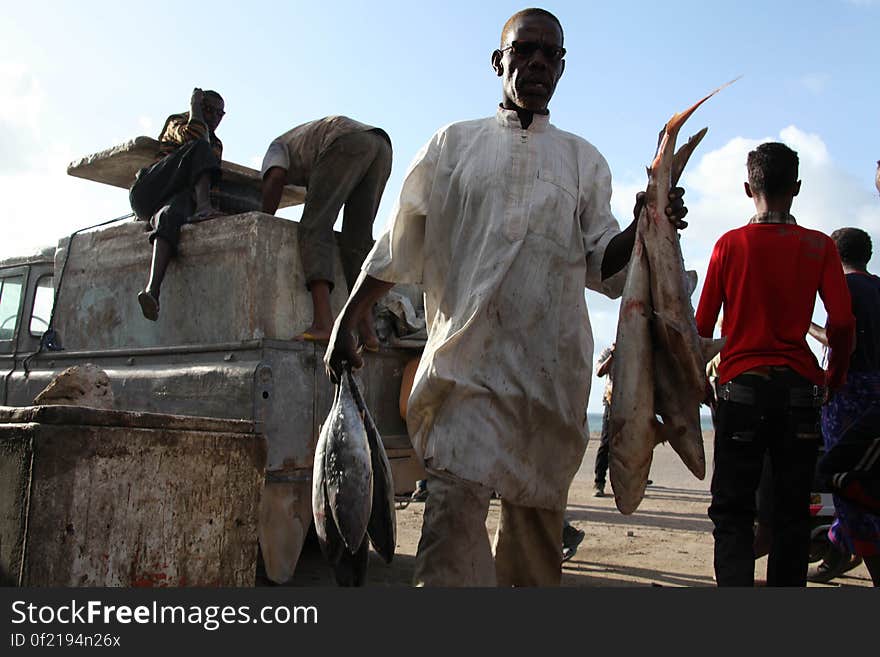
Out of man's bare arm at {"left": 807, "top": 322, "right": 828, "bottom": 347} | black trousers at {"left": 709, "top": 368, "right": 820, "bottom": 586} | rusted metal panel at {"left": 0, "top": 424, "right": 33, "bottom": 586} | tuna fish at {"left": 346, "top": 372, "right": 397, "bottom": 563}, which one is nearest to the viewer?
rusted metal panel at {"left": 0, "top": 424, "right": 33, "bottom": 586}

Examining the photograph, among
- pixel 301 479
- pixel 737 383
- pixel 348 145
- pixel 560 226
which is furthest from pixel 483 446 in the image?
pixel 348 145

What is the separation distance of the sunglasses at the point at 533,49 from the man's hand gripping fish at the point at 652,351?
1.43 feet

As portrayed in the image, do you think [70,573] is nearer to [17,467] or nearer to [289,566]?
[17,467]

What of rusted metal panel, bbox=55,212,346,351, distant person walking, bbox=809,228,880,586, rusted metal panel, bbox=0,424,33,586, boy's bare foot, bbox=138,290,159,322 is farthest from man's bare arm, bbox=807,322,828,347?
boy's bare foot, bbox=138,290,159,322

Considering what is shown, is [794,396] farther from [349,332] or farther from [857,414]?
[349,332]

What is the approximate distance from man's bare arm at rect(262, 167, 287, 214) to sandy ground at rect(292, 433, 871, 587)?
6.93 ft

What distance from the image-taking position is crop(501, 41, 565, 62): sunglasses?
2586 mm

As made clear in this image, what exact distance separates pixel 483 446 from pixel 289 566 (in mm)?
2257

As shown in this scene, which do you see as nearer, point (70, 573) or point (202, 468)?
point (70, 573)

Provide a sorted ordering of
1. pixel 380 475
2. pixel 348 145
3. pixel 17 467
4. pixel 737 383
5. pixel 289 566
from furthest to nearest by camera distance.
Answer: pixel 348 145 → pixel 289 566 → pixel 737 383 → pixel 380 475 → pixel 17 467

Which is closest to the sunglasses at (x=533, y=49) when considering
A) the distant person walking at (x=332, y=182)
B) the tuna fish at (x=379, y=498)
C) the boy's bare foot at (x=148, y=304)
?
the tuna fish at (x=379, y=498)

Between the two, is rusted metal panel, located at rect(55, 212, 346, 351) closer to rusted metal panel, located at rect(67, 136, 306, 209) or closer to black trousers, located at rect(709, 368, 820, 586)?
rusted metal panel, located at rect(67, 136, 306, 209)

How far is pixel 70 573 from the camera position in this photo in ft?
7.43

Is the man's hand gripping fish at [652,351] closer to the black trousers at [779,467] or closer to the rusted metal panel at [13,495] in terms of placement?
the black trousers at [779,467]
